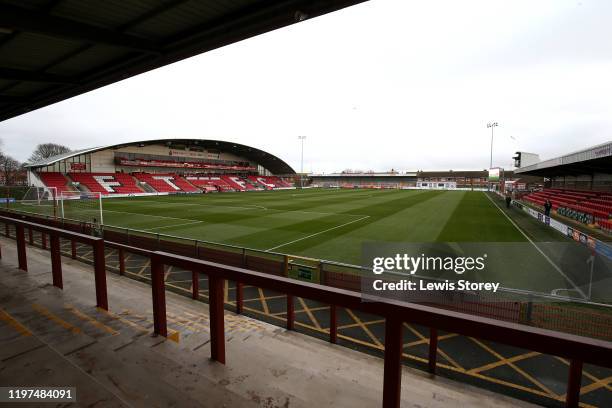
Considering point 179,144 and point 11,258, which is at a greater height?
point 179,144

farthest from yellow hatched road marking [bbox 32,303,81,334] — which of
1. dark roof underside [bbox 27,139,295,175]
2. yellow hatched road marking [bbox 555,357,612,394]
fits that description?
dark roof underside [bbox 27,139,295,175]

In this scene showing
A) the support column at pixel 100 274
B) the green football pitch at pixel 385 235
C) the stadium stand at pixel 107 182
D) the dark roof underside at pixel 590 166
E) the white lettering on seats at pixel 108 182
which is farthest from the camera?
the white lettering on seats at pixel 108 182

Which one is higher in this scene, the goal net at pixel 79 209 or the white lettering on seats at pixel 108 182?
the white lettering on seats at pixel 108 182

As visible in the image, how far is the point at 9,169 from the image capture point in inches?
2687

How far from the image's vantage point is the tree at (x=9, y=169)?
63.6 meters

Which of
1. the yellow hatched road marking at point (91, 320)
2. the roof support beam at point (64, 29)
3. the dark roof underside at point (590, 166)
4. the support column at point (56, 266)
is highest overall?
the roof support beam at point (64, 29)

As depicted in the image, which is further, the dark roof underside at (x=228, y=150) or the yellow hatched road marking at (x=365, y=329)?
the dark roof underside at (x=228, y=150)

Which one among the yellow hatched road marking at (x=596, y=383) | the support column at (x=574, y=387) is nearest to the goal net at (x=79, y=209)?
the support column at (x=574, y=387)

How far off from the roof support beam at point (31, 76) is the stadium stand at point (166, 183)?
51.6 metres

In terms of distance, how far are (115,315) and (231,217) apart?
1887 centimetres

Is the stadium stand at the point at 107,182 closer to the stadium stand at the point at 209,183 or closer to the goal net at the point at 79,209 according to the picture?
the stadium stand at the point at 209,183

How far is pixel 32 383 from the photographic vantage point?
103 inches

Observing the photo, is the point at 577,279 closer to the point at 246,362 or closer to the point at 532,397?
the point at 532,397

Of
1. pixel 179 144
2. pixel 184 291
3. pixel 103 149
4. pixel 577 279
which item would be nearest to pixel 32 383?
pixel 184 291
